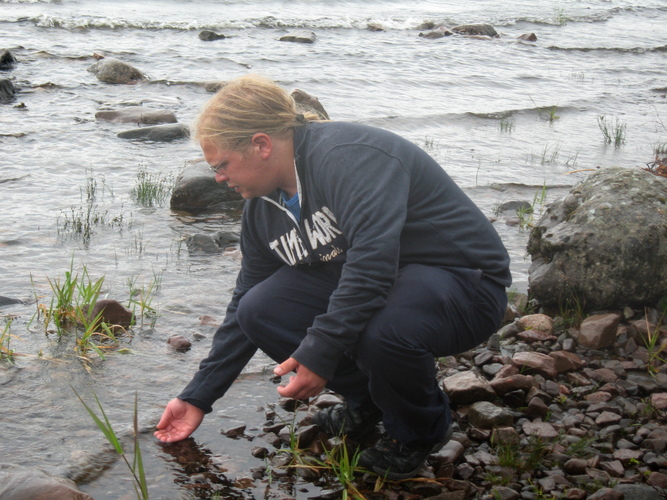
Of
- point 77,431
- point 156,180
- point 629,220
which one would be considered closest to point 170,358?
Answer: point 77,431

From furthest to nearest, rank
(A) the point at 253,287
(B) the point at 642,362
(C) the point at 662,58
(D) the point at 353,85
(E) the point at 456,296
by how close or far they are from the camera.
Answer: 1. (C) the point at 662,58
2. (D) the point at 353,85
3. (B) the point at 642,362
4. (A) the point at 253,287
5. (E) the point at 456,296

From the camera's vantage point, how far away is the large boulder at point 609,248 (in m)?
4.43

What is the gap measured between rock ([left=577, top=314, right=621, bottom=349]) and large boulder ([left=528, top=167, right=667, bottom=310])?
197 millimetres

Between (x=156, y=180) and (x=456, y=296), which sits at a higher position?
(x=456, y=296)

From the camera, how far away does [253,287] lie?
11.4 feet

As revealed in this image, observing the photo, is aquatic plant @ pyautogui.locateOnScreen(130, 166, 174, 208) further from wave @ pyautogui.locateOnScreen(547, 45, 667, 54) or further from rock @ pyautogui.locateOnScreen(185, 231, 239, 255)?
wave @ pyautogui.locateOnScreen(547, 45, 667, 54)

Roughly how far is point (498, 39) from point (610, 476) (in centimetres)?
1892

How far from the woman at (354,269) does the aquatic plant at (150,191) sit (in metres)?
3.78

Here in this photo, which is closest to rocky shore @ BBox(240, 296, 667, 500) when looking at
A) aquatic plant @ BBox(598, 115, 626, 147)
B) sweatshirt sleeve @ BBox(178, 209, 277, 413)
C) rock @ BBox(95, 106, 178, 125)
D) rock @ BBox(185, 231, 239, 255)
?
sweatshirt sleeve @ BBox(178, 209, 277, 413)

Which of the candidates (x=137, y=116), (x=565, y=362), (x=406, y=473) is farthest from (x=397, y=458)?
(x=137, y=116)

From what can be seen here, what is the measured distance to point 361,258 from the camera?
2.77 metres

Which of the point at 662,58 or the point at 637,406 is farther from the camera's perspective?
the point at 662,58

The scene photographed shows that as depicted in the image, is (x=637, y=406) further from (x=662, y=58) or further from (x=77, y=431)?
(x=662, y=58)

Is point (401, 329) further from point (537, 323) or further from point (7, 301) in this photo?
point (7, 301)
